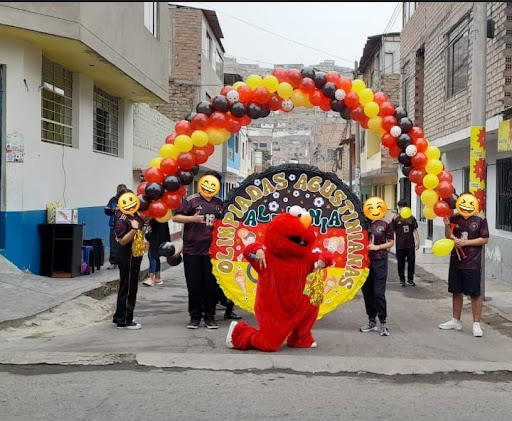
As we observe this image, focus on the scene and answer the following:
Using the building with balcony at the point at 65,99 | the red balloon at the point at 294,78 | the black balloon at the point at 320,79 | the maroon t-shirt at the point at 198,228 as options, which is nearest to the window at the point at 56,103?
the building with balcony at the point at 65,99

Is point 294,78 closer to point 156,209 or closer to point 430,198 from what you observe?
point 430,198

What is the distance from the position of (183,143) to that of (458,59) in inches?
380

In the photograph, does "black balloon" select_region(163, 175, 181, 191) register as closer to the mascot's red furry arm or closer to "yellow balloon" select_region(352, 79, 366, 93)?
the mascot's red furry arm

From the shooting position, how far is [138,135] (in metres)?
19.3

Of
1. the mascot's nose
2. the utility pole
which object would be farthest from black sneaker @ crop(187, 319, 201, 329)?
the utility pole

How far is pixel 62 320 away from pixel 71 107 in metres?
6.16

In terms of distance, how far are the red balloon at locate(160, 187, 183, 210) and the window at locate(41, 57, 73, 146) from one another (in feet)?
13.4

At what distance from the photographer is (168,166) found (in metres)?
8.23

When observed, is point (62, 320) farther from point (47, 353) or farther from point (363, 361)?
point (363, 361)

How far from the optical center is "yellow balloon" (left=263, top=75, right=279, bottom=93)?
8383 millimetres

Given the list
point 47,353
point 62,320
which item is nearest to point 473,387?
point 47,353

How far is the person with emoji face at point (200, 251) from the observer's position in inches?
305

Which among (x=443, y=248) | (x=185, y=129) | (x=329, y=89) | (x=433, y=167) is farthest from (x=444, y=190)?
(x=185, y=129)

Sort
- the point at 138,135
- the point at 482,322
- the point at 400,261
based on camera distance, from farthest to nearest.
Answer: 1. the point at 138,135
2. the point at 400,261
3. the point at 482,322
